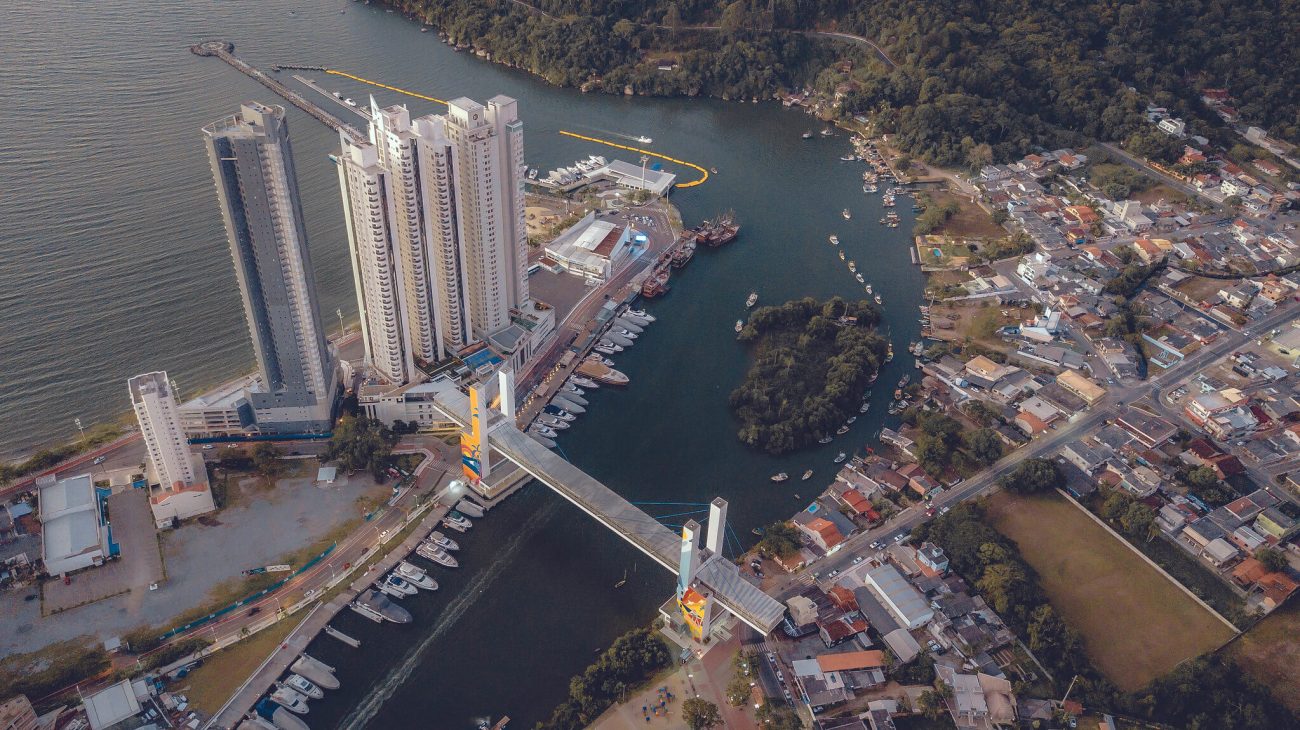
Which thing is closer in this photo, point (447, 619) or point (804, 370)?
point (447, 619)

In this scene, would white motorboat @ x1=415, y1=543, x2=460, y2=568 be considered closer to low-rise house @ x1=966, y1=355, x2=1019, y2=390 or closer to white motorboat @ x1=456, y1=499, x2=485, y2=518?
white motorboat @ x1=456, y1=499, x2=485, y2=518

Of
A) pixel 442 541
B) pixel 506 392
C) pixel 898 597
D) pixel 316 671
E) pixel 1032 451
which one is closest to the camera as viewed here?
pixel 316 671

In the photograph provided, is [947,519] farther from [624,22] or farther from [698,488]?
[624,22]

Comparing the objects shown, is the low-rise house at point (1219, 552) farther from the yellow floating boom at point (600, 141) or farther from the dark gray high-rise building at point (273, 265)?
the yellow floating boom at point (600, 141)

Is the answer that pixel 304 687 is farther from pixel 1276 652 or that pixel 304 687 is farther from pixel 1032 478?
pixel 1276 652

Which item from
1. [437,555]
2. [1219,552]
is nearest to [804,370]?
[1219,552]

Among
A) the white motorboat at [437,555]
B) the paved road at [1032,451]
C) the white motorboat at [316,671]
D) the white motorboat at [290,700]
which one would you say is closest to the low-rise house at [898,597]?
the paved road at [1032,451]

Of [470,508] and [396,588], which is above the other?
[470,508]
